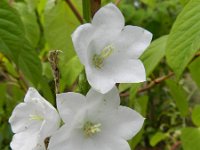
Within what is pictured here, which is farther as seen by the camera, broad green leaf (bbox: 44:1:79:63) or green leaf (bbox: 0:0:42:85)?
broad green leaf (bbox: 44:1:79:63)

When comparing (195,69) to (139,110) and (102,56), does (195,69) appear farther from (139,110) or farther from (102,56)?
(102,56)

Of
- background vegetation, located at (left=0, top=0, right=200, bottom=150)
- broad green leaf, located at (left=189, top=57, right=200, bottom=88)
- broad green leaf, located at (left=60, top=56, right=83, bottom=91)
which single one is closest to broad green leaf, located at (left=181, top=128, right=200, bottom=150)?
background vegetation, located at (left=0, top=0, right=200, bottom=150)

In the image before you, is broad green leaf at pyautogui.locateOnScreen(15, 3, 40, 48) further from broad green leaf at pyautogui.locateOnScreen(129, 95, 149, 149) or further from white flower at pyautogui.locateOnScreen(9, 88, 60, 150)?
white flower at pyautogui.locateOnScreen(9, 88, 60, 150)

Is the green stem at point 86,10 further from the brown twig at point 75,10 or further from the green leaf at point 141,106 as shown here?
the green leaf at point 141,106

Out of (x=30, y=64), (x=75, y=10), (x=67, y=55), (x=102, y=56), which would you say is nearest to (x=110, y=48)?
(x=102, y=56)

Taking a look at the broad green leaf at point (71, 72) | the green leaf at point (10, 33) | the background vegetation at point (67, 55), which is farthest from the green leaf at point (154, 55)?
the green leaf at point (10, 33)

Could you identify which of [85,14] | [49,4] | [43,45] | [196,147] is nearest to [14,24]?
[85,14]
